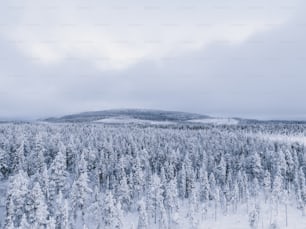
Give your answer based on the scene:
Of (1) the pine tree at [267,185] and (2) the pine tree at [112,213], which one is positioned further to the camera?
(1) the pine tree at [267,185]

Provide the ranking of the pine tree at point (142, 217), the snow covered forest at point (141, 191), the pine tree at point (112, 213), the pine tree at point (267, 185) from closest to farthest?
1. the pine tree at point (112, 213)
2. the snow covered forest at point (141, 191)
3. the pine tree at point (142, 217)
4. the pine tree at point (267, 185)

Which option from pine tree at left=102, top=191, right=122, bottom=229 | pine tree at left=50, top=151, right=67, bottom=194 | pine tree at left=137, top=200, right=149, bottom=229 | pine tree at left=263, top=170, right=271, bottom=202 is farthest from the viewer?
pine tree at left=263, top=170, right=271, bottom=202

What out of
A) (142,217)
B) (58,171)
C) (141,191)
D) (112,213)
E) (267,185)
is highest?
(58,171)

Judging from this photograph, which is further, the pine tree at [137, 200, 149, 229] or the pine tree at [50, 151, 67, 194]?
the pine tree at [50, 151, 67, 194]

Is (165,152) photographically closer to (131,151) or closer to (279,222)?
(131,151)

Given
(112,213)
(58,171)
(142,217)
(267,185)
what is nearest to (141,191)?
(142,217)

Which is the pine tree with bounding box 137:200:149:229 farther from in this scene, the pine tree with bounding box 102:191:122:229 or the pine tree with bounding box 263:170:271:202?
the pine tree with bounding box 263:170:271:202

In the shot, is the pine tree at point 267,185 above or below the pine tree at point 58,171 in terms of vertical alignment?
below

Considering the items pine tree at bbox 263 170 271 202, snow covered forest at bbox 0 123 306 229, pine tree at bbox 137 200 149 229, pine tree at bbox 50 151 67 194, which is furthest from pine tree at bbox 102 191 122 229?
pine tree at bbox 263 170 271 202

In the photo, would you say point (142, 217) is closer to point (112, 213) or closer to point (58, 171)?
point (112, 213)

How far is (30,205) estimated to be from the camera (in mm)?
66625

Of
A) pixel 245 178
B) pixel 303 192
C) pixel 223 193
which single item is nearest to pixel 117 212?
pixel 223 193

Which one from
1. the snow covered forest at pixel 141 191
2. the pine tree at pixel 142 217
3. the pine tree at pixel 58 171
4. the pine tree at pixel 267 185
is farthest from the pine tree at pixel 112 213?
the pine tree at pixel 267 185

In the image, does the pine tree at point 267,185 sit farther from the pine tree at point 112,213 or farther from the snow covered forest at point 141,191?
the pine tree at point 112,213
